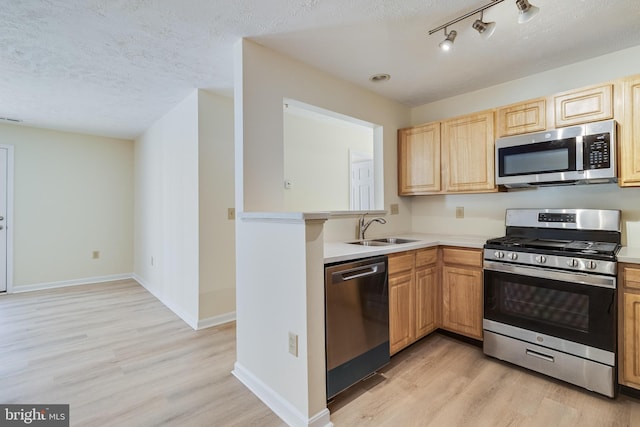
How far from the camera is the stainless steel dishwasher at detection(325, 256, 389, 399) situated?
5.81 ft

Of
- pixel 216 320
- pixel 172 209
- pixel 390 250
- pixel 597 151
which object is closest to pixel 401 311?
pixel 390 250

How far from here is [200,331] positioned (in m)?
2.97

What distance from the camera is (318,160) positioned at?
419 cm

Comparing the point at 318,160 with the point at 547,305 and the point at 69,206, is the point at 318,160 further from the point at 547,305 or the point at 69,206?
the point at 69,206

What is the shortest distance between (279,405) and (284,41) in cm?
239

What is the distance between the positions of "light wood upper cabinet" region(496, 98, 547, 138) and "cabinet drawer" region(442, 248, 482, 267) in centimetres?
104

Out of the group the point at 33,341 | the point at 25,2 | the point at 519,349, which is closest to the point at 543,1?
the point at 519,349

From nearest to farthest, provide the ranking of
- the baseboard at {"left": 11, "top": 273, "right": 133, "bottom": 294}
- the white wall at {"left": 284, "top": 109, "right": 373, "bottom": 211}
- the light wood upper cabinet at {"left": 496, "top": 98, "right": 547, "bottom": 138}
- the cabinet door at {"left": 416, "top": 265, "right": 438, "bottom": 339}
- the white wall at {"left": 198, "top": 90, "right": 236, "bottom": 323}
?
the light wood upper cabinet at {"left": 496, "top": 98, "right": 547, "bottom": 138} < the cabinet door at {"left": 416, "top": 265, "right": 438, "bottom": 339} < the white wall at {"left": 198, "top": 90, "right": 236, "bottom": 323} < the white wall at {"left": 284, "top": 109, "right": 373, "bottom": 211} < the baseboard at {"left": 11, "top": 273, "right": 133, "bottom": 294}

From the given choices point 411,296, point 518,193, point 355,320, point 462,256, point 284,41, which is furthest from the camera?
point 518,193

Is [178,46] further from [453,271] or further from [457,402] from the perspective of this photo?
[457,402]

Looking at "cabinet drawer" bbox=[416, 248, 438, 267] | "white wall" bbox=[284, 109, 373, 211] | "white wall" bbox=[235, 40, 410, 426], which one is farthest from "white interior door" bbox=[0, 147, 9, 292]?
"cabinet drawer" bbox=[416, 248, 438, 267]

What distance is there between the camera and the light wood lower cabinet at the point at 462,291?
98.3 inches

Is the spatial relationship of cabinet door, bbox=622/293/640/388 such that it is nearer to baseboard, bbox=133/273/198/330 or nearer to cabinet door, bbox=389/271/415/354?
cabinet door, bbox=389/271/415/354
